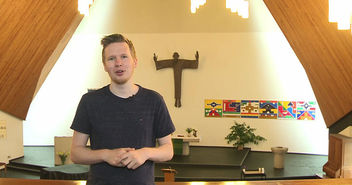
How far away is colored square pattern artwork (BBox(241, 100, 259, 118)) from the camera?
34.8 feet

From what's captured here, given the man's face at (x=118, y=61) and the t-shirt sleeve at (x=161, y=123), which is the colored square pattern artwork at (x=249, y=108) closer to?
the t-shirt sleeve at (x=161, y=123)

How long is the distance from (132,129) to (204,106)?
9310 millimetres

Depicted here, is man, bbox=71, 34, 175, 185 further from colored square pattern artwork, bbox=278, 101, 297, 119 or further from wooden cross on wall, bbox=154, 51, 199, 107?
colored square pattern artwork, bbox=278, 101, 297, 119

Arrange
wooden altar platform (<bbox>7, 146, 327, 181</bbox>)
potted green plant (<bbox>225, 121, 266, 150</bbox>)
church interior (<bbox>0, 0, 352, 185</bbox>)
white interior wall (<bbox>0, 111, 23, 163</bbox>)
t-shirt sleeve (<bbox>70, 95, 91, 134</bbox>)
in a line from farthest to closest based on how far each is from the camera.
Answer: potted green plant (<bbox>225, 121, 266, 150</bbox>) < white interior wall (<bbox>0, 111, 23, 163</bbox>) < church interior (<bbox>0, 0, 352, 185</bbox>) < wooden altar platform (<bbox>7, 146, 327, 181</bbox>) < t-shirt sleeve (<bbox>70, 95, 91, 134</bbox>)

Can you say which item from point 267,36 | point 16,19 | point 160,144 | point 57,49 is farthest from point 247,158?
point 160,144

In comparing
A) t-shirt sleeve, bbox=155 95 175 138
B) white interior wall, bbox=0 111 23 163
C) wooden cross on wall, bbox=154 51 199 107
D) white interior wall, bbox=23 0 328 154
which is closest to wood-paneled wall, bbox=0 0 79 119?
white interior wall, bbox=0 111 23 163

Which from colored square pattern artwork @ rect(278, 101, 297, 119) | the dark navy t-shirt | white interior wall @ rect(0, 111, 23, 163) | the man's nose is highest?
the man's nose

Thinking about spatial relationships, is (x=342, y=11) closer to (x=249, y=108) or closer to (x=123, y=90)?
(x=123, y=90)

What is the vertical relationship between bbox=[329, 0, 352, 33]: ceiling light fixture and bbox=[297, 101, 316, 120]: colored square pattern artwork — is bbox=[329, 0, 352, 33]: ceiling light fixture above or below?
above

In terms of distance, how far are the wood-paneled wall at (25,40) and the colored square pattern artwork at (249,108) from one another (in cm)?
513

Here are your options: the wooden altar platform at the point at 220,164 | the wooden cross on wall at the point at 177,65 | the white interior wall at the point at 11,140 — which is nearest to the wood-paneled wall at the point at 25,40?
the white interior wall at the point at 11,140

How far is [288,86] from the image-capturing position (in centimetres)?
1044

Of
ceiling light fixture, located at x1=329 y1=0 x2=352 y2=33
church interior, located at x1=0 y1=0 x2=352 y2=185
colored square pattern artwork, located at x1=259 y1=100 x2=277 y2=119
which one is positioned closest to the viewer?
ceiling light fixture, located at x1=329 y1=0 x2=352 y2=33

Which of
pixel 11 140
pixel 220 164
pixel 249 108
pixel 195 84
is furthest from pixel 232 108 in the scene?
pixel 11 140
